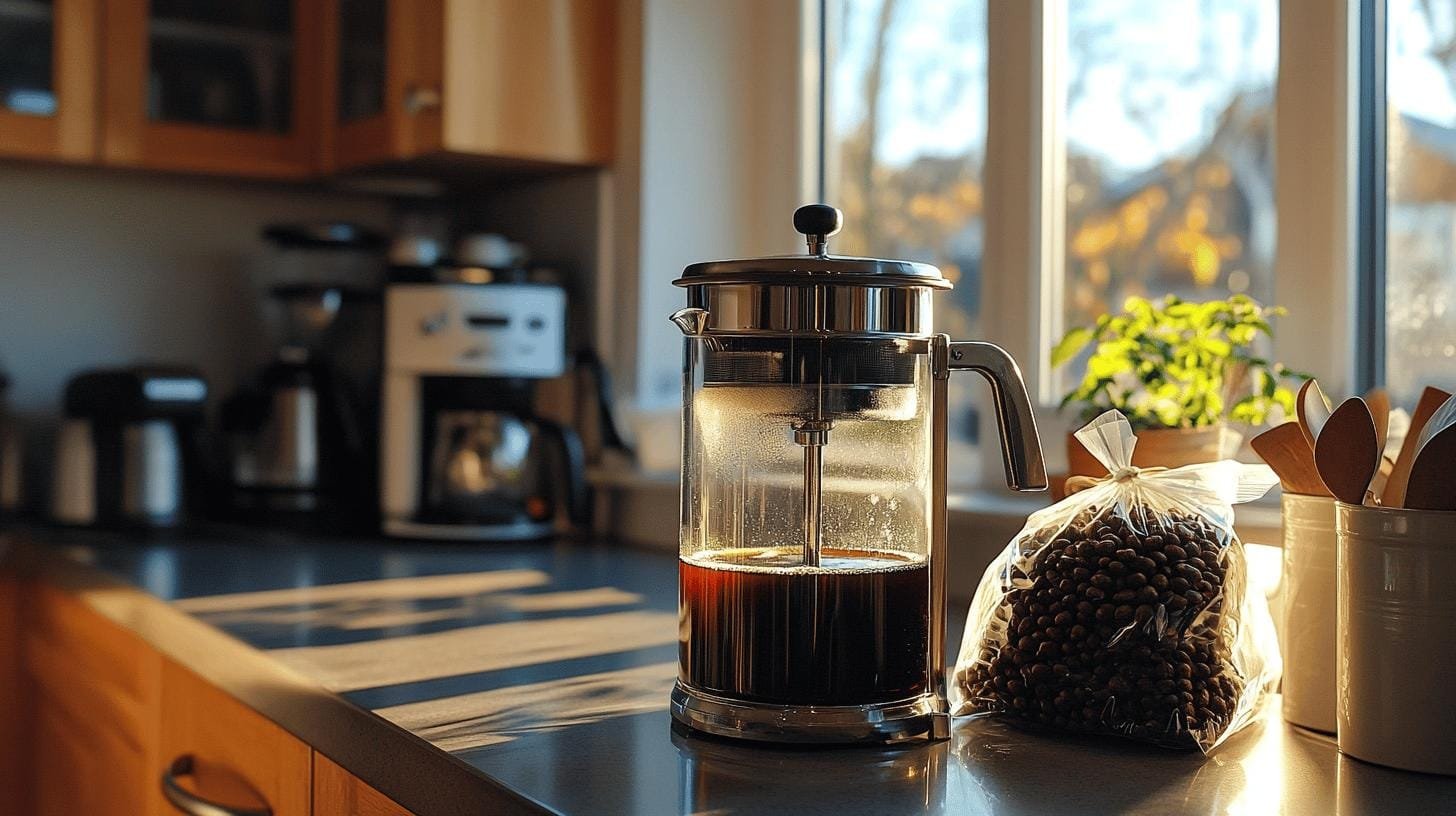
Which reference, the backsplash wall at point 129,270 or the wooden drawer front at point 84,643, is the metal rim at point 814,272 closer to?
the wooden drawer front at point 84,643

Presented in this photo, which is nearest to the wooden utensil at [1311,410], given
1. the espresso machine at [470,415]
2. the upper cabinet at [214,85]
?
the espresso machine at [470,415]

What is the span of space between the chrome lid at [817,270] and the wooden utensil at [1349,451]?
9.1 inches

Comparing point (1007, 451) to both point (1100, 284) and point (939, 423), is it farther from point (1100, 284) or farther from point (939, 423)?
point (1100, 284)

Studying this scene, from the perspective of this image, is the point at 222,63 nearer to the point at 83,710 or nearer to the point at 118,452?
the point at 118,452

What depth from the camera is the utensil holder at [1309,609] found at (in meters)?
0.85

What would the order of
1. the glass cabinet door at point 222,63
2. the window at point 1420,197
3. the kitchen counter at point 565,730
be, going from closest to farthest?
the kitchen counter at point 565,730, the window at point 1420,197, the glass cabinet door at point 222,63

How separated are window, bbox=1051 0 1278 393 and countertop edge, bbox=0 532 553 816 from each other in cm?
92

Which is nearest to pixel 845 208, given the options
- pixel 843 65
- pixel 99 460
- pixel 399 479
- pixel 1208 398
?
pixel 843 65

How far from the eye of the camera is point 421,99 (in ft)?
6.38

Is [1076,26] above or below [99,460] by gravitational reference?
above

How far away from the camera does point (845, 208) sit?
194 centimetres

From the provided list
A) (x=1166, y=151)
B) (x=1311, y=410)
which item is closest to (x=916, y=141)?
(x=1166, y=151)

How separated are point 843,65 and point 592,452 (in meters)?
0.67

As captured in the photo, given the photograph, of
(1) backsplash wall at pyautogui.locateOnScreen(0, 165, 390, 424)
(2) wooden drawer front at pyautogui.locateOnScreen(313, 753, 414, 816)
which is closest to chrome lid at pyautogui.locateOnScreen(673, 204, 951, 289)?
(2) wooden drawer front at pyautogui.locateOnScreen(313, 753, 414, 816)
